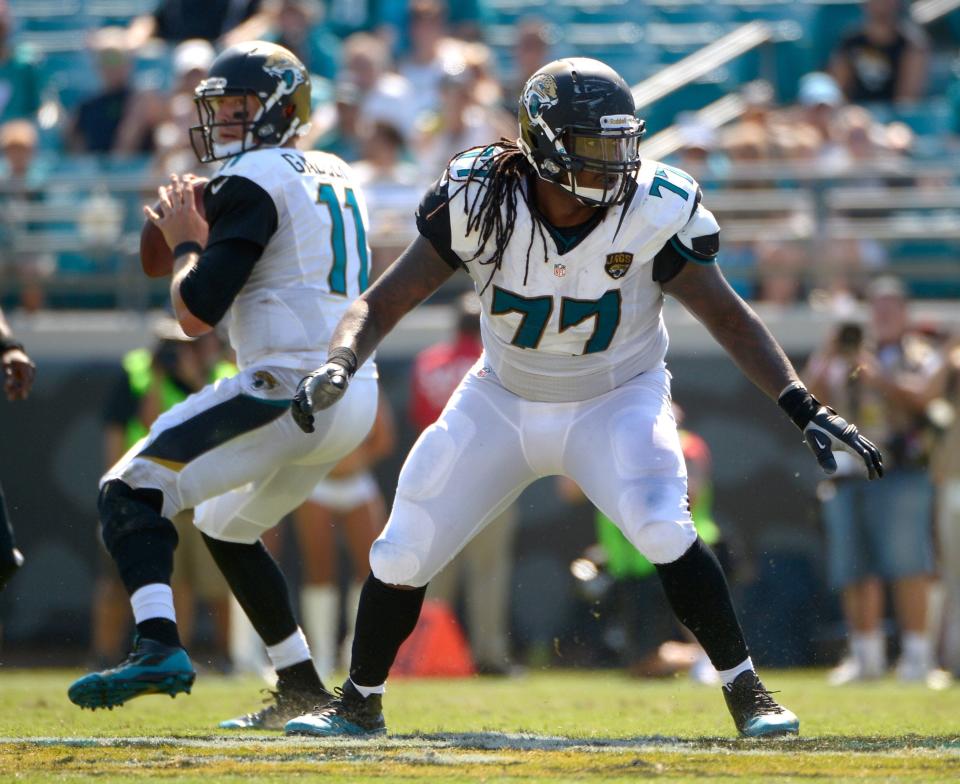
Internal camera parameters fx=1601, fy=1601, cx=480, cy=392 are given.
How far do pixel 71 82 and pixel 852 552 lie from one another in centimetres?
750

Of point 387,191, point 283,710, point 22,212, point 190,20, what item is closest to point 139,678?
point 283,710

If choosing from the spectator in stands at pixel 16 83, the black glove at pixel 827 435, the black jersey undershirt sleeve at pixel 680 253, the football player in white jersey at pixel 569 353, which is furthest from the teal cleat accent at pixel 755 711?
the spectator in stands at pixel 16 83

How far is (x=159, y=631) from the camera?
14.8 ft

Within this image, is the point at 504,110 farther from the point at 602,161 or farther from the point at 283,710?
the point at 602,161

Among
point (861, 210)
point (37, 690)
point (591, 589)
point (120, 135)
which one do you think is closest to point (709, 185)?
point (861, 210)

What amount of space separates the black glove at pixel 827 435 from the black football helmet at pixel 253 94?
6.32 feet

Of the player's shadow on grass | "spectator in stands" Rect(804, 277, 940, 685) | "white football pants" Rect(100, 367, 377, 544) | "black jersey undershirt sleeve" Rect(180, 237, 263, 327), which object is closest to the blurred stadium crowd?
"spectator in stands" Rect(804, 277, 940, 685)

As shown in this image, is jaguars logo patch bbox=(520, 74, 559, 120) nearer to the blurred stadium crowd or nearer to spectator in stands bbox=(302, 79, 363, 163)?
the blurred stadium crowd

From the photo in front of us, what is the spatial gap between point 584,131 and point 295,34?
6991 mm

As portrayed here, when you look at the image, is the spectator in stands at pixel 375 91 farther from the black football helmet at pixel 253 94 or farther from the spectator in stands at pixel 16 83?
the black football helmet at pixel 253 94

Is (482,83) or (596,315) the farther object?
(482,83)

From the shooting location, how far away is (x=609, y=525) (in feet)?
28.8

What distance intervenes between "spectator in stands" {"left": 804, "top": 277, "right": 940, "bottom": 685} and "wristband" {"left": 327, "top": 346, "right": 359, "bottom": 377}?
436 cm

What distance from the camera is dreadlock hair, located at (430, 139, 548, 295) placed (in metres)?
4.53
